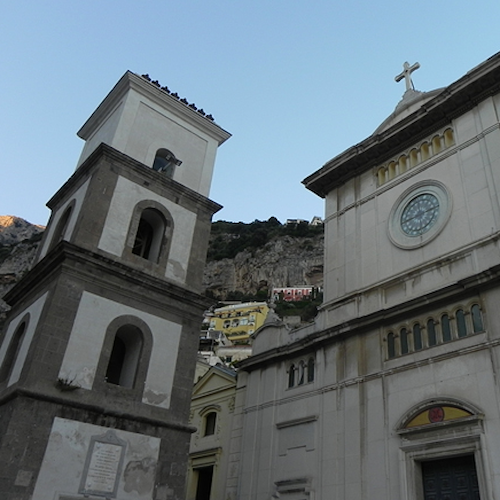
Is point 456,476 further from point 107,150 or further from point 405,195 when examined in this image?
point 107,150

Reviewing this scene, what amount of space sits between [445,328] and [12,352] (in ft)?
39.3

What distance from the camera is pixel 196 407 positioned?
75.4 ft

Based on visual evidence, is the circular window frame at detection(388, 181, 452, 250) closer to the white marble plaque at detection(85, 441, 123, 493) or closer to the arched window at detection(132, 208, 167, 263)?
the arched window at detection(132, 208, 167, 263)

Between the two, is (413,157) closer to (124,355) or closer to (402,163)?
(402,163)

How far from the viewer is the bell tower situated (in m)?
11.7

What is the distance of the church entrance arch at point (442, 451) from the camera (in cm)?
1277

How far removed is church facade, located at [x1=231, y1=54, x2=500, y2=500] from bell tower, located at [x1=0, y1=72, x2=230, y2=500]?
4.91m

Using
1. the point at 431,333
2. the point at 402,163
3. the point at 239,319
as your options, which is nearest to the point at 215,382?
the point at 431,333

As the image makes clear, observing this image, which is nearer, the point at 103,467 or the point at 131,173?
the point at 103,467

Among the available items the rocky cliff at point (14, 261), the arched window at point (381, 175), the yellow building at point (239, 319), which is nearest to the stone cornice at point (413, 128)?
the arched window at point (381, 175)

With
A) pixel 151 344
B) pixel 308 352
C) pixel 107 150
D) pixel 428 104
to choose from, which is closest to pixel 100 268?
pixel 151 344

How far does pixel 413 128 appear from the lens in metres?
19.4

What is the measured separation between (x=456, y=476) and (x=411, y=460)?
113 centimetres

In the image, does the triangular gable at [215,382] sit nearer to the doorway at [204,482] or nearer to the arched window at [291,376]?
the doorway at [204,482]
